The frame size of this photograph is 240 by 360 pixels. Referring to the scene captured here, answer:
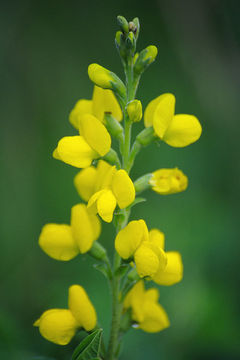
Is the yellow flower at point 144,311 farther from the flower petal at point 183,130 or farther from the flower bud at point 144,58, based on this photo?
the flower bud at point 144,58

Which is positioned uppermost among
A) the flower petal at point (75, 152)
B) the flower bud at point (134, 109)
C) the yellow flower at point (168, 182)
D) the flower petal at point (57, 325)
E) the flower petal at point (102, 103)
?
the flower petal at point (102, 103)

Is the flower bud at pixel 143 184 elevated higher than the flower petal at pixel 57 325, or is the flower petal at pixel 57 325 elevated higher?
the flower bud at pixel 143 184

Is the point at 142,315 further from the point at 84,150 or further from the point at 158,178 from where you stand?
the point at 84,150

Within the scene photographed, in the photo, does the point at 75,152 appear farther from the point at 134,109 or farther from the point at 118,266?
the point at 118,266

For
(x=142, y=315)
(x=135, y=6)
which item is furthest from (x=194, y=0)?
(x=142, y=315)

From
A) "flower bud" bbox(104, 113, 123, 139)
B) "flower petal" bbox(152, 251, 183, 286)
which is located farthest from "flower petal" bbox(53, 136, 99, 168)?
"flower petal" bbox(152, 251, 183, 286)

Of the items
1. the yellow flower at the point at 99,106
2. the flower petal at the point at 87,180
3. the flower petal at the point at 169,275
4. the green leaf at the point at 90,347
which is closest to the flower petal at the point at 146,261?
the flower petal at the point at 169,275

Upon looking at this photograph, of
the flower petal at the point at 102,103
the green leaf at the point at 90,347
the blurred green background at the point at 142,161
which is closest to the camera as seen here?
the green leaf at the point at 90,347
